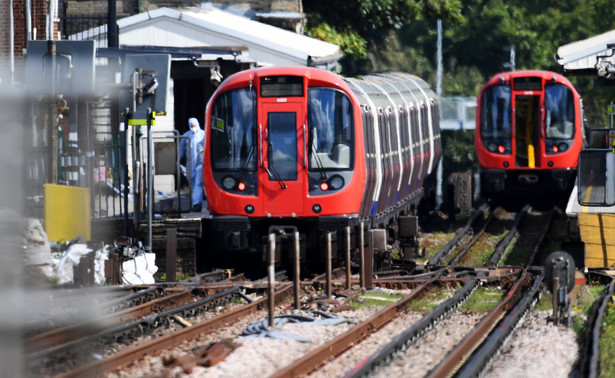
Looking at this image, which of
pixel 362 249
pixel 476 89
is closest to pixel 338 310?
pixel 362 249

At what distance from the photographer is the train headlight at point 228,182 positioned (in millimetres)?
15137

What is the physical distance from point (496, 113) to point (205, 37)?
21.7 ft

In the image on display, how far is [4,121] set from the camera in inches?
89.1

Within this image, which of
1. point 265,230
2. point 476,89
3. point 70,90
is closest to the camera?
point 70,90

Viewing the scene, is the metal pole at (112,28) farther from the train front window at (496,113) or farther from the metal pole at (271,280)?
the train front window at (496,113)

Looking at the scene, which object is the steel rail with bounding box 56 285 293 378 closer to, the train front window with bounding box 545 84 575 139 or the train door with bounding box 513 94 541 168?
the train front window with bounding box 545 84 575 139

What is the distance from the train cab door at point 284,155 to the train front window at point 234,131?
0.18 meters

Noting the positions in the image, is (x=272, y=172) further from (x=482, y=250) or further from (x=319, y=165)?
(x=482, y=250)

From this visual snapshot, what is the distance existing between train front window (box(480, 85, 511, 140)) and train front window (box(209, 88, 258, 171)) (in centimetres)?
1029

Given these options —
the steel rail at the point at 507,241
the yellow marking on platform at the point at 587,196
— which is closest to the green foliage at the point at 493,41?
the steel rail at the point at 507,241

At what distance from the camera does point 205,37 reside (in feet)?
82.6

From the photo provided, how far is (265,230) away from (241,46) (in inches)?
405

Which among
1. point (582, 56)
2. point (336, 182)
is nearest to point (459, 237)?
point (582, 56)

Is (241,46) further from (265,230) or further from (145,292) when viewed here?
(145,292)
